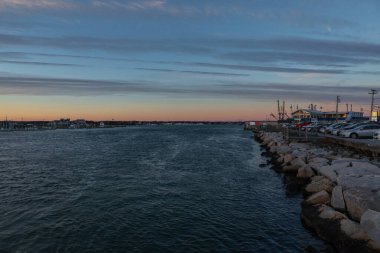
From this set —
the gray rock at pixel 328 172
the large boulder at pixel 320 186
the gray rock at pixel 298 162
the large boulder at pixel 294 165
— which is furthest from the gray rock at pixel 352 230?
the large boulder at pixel 294 165

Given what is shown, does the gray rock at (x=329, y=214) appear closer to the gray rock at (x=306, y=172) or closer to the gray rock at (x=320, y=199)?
the gray rock at (x=320, y=199)

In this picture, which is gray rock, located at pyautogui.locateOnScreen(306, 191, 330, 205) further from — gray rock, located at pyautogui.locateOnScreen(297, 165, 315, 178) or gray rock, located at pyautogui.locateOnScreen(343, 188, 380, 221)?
gray rock, located at pyautogui.locateOnScreen(297, 165, 315, 178)

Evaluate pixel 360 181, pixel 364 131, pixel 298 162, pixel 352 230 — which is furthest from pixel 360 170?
pixel 364 131

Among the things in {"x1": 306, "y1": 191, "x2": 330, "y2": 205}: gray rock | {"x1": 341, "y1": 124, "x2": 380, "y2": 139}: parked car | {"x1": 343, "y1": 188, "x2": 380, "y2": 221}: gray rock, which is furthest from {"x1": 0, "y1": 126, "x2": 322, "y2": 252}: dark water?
{"x1": 341, "y1": 124, "x2": 380, "y2": 139}: parked car

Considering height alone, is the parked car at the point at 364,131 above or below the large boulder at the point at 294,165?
above

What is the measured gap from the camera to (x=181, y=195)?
2039cm

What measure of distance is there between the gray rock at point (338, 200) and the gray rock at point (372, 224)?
2507mm

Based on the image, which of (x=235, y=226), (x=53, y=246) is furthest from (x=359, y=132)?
(x=53, y=246)

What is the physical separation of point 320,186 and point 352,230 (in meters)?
6.69

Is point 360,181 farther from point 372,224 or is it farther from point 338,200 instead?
point 372,224

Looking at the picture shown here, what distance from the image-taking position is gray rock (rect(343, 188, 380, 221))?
1259 cm

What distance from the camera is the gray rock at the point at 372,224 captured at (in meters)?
10.7

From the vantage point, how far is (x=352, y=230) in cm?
1188

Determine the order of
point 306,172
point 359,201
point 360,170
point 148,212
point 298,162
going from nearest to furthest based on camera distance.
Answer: point 359,201, point 148,212, point 360,170, point 306,172, point 298,162
